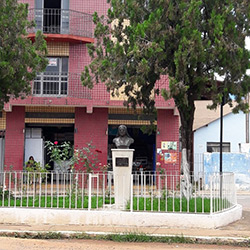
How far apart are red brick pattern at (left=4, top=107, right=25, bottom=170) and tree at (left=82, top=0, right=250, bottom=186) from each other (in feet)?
31.2

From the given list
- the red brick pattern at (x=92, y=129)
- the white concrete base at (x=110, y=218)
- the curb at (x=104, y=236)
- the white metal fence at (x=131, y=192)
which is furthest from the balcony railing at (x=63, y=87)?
Result: the curb at (x=104, y=236)

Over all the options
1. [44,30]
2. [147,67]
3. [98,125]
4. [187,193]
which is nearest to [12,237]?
[187,193]

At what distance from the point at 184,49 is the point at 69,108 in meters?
11.1

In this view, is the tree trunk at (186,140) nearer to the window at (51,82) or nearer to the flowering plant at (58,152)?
the flowering plant at (58,152)

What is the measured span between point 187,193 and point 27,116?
12.1m

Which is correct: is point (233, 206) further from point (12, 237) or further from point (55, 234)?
point (12, 237)

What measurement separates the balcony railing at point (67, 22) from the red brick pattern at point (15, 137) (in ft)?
13.5

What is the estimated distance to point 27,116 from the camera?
20.9m

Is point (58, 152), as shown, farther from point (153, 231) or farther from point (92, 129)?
point (92, 129)

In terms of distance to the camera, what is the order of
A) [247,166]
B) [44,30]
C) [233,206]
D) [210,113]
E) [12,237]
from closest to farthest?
[12,237], [233,206], [44,30], [247,166], [210,113]

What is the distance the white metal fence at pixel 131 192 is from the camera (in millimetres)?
10469

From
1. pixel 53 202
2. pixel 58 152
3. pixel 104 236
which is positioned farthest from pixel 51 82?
pixel 104 236

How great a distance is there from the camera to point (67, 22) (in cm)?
2064

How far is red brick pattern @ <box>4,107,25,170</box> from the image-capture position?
20.6 metres
